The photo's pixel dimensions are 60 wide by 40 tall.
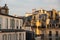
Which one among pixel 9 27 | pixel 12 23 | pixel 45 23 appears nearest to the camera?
pixel 9 27

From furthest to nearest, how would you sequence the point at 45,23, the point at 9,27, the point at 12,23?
the point at 45,23 → the point at 12,23 → the point at 9,27

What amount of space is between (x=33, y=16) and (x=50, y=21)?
496cm

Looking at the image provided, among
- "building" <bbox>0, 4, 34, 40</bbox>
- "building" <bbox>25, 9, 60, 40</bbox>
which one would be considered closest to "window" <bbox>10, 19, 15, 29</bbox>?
"building" <bbox>0, 4, 34, 40</bbox>

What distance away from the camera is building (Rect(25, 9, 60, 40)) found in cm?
5278

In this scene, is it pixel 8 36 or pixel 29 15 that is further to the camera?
pixel 29 15

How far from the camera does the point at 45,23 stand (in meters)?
55.6

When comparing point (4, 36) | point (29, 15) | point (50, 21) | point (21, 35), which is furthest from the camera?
point (29, 15)

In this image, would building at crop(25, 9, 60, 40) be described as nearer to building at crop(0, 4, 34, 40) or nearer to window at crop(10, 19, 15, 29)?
building at crop(0, 4, 34, 40)

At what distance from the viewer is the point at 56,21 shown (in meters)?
56.9

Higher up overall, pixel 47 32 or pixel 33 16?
pixel 33 16

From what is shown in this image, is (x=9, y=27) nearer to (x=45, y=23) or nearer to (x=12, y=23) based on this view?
(x=12, y=23)

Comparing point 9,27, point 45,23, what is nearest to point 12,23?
point 9,27

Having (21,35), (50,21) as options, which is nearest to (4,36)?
(21,35)

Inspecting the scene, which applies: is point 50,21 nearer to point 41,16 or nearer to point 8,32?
point 41,16
